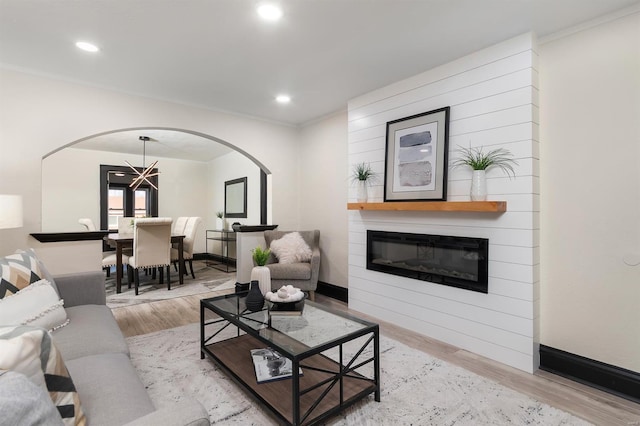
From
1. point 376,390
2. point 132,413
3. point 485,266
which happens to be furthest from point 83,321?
point 485,266

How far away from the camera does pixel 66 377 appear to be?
3.30 feet

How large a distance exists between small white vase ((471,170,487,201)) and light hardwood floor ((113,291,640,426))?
127 cm

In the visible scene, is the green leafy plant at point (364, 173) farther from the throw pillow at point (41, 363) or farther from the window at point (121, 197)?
the window at point (121, 197)

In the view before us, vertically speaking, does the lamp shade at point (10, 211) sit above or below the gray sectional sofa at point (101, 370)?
above

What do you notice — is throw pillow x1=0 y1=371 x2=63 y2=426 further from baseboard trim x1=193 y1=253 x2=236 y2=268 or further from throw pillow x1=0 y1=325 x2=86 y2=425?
baseboard trim x1=193 y1=253 x2=236 y2=268

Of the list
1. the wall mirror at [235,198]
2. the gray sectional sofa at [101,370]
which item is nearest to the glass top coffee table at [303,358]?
the gray sectional sofa at [101,370]

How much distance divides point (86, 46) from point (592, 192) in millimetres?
3913

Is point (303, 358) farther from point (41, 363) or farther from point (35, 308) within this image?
point (35, 308)

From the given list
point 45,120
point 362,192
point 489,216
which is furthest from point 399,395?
point 45,120

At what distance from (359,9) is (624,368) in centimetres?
288

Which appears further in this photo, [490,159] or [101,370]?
[490,159]

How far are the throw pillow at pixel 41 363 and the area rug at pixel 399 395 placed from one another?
98 cm

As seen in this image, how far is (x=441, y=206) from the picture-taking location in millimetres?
2744

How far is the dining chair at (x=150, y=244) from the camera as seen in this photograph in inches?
177
